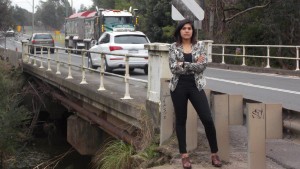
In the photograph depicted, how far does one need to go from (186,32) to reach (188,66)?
16.1 inches

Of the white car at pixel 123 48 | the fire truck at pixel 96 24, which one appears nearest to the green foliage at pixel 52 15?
the fire truck at pixel 96 24

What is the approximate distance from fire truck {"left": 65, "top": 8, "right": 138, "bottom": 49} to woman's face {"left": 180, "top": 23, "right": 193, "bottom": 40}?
2270 cm

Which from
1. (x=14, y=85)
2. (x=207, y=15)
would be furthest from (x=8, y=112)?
(x=207, y=15)

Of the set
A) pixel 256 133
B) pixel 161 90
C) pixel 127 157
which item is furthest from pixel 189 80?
pixel 127 157

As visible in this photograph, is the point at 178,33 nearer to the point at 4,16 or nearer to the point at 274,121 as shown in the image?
the point at 274,121

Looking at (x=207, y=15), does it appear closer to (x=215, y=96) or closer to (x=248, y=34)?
(x=248, y=34)

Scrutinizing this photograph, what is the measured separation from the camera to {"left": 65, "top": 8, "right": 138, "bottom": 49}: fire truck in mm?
30250

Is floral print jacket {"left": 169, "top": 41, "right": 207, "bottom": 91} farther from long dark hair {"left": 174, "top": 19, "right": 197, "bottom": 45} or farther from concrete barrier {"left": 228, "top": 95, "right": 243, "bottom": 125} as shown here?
concrete barrier {"left": 228, "top": 95, "right": 243, "bottom": 125}

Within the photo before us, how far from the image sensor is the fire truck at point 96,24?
3025 centimetres

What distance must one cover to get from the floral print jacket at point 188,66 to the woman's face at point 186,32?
11cm

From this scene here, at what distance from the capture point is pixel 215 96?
18.2 feet

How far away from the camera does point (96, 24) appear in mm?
31406

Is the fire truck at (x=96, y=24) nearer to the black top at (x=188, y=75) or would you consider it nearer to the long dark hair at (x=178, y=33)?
the long dark hair at (x=178, y=33)

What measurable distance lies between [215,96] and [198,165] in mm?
839
